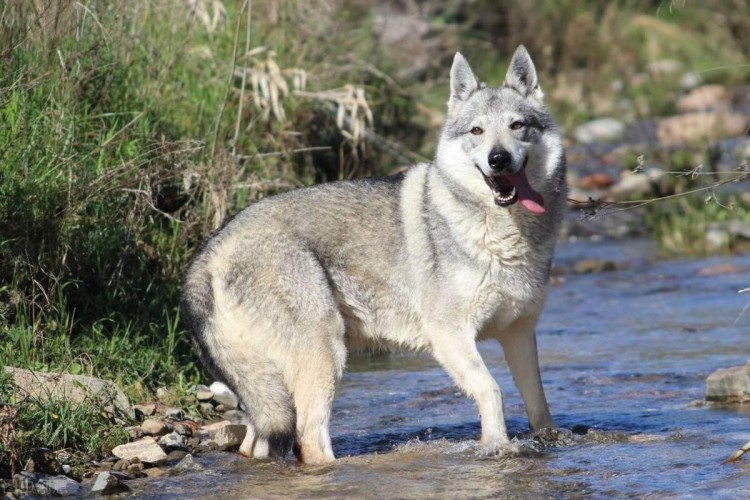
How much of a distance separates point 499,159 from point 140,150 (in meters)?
2.97

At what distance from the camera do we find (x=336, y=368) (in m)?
6.07

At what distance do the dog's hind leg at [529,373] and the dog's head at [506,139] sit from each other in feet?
2.49

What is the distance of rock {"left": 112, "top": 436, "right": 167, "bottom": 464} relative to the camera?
5.84 m

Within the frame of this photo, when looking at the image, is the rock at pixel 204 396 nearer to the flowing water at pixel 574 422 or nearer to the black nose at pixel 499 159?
the flowing water at pixel 574 422

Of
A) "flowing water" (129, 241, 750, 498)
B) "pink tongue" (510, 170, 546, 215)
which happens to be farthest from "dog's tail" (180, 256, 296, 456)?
"pink tongue" (510, 170, 546, 215)

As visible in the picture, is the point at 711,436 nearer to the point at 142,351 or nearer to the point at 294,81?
the point at 142,351

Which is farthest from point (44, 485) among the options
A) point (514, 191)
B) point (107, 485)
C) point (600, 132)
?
point (600, 132)

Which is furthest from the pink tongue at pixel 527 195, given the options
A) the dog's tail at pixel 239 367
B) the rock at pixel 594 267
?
the rock at pixel 594 267

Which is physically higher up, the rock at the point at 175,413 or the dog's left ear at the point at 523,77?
the dog's left ear at the point at 523,77

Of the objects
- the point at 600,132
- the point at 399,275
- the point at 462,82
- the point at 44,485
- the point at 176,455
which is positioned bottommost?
the point at 176,455

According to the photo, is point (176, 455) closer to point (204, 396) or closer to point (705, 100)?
point (204, 396)

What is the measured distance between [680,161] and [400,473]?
9.19 m

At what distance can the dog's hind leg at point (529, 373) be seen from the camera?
643 cm

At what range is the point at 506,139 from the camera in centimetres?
609
